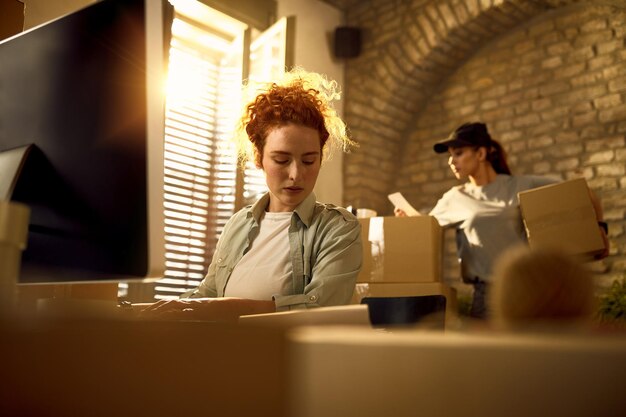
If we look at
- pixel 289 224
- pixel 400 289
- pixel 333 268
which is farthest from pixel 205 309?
pixel 400 289

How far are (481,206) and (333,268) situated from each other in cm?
211

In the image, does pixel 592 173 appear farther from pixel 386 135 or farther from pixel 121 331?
pixel 121 331

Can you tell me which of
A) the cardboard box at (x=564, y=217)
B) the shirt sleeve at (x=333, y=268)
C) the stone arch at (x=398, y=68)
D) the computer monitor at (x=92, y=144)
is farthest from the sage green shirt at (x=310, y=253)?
the stone arch at (x=398, y=68)

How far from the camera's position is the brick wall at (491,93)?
3805mm

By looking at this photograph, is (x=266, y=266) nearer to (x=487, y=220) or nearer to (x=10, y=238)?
(x=10, y=238)

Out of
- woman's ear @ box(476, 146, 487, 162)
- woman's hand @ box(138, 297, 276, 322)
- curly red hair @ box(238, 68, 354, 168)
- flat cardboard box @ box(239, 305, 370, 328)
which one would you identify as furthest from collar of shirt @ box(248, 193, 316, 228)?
woman's ear @ box(476, 146, 487, 162)

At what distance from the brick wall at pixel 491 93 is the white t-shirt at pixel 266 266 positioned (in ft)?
9.40

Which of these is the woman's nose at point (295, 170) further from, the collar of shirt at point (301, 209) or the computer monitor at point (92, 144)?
the computer monitor at point (92, 144)

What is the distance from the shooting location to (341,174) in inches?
175

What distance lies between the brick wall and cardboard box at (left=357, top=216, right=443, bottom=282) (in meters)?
1.46

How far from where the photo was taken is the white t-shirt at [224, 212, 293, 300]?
1.28 meters

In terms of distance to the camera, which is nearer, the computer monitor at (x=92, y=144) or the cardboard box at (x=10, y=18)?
the computer monitor at (x=92, y=144)

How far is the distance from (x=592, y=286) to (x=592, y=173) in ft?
11.7

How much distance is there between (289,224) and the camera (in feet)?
4.54
